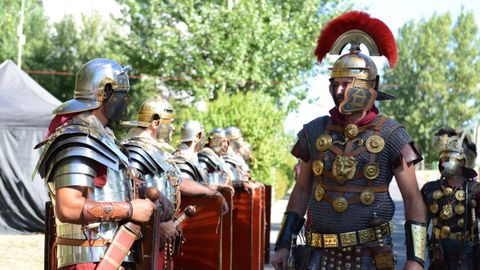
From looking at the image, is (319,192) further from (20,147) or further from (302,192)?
(20,147)

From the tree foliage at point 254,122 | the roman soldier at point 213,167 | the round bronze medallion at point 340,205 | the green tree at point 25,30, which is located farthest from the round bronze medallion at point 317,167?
the green tree at point 25,30

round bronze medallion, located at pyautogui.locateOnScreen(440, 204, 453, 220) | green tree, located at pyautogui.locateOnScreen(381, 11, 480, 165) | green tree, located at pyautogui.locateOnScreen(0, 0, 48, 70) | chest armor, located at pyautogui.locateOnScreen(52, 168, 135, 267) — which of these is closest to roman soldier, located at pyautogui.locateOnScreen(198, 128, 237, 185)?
round bronze medallion, located at pyautogui.locateOnScreen(440, 204, 453, 220)

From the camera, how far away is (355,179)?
4.96m

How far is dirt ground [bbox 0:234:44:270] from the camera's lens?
1188 centimetres

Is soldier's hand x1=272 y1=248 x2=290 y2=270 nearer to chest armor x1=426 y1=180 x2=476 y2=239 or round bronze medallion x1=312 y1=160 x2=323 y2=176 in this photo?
round bronze medallion x1=312 y1=160 x2=323 y2=176

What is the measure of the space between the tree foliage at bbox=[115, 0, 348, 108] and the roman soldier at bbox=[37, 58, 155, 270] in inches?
900

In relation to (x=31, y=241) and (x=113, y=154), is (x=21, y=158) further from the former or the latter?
(x=113, y=154)

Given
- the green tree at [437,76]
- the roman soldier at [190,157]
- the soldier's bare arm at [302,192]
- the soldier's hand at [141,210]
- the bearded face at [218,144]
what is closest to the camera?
the soldier's hand at [141,210]

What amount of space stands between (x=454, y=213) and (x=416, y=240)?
340 centimetres

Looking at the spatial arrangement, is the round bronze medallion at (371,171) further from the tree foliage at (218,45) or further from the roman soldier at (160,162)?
the tree foliage at (218,45)

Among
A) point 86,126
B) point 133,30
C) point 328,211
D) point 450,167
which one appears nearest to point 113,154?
point 86,126

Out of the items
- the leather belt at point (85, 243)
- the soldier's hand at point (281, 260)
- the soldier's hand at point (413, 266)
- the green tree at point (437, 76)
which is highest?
the green tree at point (437, 76)

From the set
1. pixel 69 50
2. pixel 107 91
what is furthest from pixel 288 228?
pixel 69 50

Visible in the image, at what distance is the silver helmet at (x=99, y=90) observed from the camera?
4.81m
